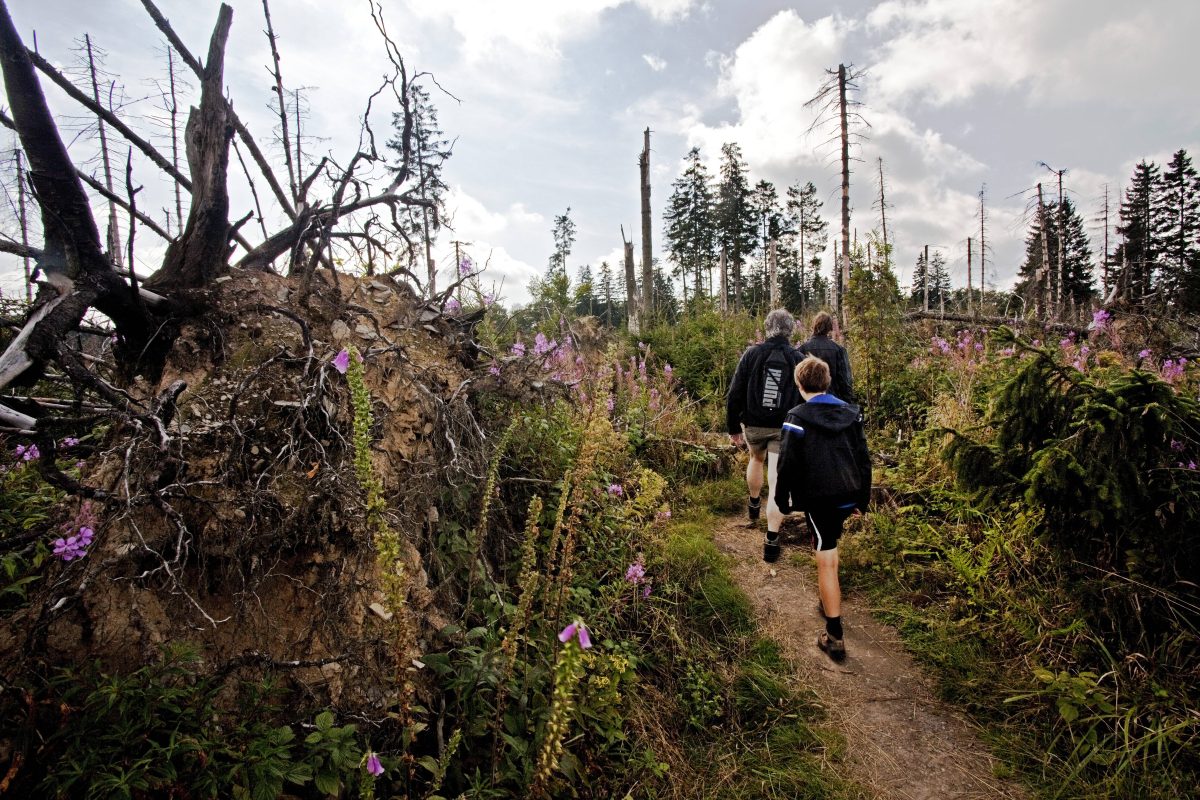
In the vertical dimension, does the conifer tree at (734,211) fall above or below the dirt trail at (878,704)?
above

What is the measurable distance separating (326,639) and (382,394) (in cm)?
135

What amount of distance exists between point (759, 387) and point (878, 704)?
2.83 meters

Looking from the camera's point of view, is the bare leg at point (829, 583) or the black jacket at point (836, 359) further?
the black jacket at point (836, 359)

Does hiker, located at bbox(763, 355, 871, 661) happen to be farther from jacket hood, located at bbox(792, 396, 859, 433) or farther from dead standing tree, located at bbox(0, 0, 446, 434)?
dead standing tree, located at bbox(0, 0, 446, 434)

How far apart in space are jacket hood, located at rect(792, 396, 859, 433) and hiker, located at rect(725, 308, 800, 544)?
1237 millimetres

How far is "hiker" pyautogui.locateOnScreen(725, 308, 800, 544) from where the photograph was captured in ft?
16.0

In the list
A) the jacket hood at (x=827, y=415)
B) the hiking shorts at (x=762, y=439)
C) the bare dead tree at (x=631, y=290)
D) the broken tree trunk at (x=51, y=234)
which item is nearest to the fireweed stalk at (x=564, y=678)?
the broken tree trunk at (x=51, y=234)

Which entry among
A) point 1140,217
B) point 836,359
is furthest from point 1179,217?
point 836,359

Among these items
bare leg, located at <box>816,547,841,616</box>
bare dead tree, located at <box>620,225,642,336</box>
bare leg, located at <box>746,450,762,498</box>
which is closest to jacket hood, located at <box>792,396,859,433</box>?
bare leg, located at <box>816,547,841,616</box>

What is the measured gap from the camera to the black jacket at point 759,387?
4891mm

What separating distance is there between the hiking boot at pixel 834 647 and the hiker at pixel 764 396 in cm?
157

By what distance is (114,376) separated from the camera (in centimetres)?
264

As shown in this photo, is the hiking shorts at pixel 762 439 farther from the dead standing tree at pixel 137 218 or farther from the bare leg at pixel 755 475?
the dead standing tree at pixel 137 218

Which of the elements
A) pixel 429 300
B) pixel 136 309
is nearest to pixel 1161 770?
pixel 429 300
